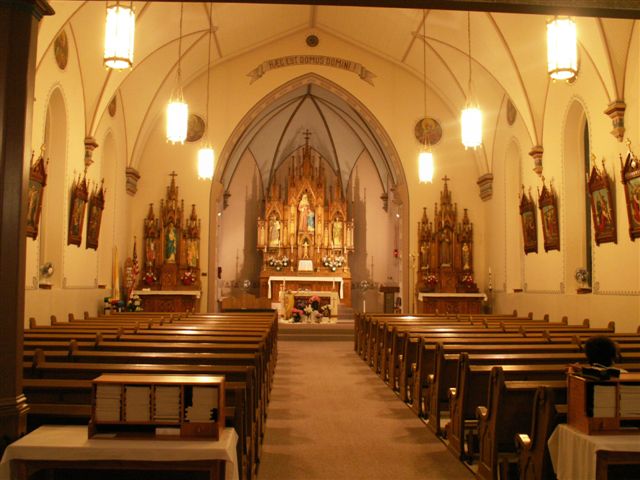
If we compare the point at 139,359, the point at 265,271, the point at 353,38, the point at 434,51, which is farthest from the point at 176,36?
the point at 139,359

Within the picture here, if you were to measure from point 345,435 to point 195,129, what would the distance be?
15124mm

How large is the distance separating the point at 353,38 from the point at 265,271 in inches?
352

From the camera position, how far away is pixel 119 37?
8695 mm

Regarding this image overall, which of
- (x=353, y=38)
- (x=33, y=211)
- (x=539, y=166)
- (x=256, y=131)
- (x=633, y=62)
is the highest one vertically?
(x=353, y=38)

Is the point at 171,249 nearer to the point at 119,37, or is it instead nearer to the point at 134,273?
the point at 134,273

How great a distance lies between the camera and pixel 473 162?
20594mm

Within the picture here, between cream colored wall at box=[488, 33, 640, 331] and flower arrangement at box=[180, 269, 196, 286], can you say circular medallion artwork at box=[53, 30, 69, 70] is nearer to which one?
flower arrangement at box=[180, 269, 196, 286]

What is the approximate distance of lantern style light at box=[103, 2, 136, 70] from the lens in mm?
8680

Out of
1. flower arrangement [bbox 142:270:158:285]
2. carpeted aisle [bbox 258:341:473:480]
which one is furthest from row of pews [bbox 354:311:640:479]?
flower arrangement [bbox 142:270:158:285]

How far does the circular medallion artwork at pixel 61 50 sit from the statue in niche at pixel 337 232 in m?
13.4

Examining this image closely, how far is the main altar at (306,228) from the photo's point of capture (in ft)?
80.0

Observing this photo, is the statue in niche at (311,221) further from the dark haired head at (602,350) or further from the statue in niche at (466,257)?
the dark haired head at (602,350)

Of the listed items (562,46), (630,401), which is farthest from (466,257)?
(630,401)

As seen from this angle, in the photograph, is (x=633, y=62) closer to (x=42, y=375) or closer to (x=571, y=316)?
(x=571, y=316)
